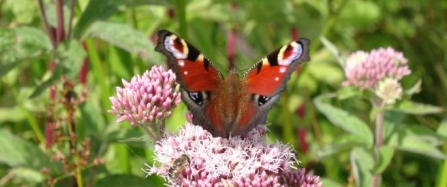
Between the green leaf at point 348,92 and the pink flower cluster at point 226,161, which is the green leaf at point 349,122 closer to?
the green leaf at point 348,92

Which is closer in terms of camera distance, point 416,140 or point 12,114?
point 416,140

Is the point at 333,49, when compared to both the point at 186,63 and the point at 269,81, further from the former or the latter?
the point at 186,63

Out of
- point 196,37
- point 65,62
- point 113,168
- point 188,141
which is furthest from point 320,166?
point 188,141

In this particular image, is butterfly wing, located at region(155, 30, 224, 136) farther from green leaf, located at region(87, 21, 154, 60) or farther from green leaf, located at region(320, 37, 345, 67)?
green leaf, located at region(320, 37, 345, 67)

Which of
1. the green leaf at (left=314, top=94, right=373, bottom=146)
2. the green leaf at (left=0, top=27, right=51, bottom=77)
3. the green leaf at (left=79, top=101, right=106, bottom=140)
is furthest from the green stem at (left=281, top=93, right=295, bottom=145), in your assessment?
the green leaf at (left=0, top=27, right=51, bottom=77)

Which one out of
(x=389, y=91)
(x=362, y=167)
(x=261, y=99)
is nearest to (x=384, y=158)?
(x=362, y=167)

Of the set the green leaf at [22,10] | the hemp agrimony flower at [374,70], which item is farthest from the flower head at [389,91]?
the green leaf at [22,10]
